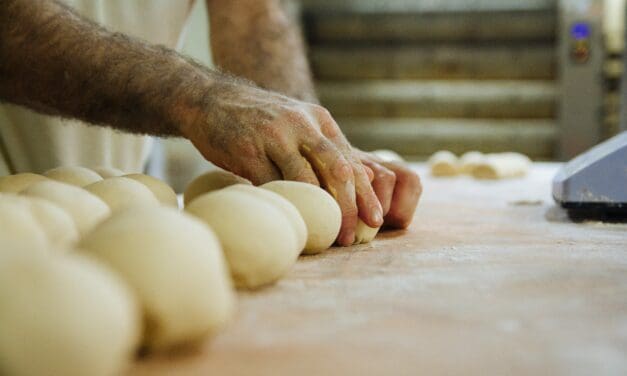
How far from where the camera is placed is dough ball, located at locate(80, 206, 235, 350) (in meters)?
0.67

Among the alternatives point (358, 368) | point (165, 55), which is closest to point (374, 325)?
point (358, 368)

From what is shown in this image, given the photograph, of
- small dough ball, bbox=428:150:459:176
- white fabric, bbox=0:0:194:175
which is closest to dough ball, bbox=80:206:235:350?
white fabric, bbox=0:0:194:175

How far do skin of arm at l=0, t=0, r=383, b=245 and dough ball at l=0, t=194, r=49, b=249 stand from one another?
0.52 meters

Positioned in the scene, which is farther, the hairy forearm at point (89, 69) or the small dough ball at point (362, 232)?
the hairy forearm at point (89, 69)

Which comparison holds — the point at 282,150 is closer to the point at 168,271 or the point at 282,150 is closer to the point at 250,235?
the point at 250,235

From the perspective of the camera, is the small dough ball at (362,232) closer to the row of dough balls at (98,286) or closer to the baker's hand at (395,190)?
the baker's hand at (395,190)

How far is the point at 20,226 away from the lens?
810mm

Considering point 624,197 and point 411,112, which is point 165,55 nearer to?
point 624,197

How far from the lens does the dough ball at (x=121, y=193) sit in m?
1.14

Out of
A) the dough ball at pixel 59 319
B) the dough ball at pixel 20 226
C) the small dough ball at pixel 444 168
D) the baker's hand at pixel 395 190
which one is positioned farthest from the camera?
the small dough ball at pixel 444 168

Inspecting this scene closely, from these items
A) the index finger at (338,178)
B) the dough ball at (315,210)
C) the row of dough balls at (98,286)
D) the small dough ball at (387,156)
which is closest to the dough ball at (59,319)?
the row of dough balls at (98,286)

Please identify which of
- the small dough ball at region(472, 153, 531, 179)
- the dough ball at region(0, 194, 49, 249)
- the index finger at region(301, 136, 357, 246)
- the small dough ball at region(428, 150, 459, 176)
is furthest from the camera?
the small dough ball at region(428, 150, 459, 176)

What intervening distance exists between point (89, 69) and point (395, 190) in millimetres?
669

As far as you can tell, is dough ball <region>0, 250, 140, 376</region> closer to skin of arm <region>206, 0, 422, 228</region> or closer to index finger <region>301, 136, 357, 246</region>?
index finger <region>301, 136, 357, 246</region>
